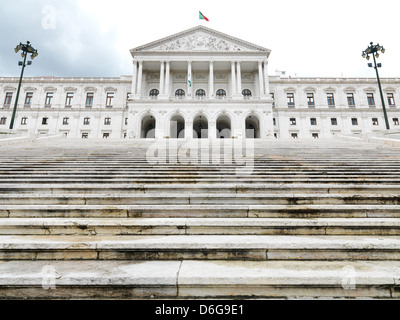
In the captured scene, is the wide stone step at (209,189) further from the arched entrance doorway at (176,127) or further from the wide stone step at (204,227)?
the arched entrance doorway at (176,127)

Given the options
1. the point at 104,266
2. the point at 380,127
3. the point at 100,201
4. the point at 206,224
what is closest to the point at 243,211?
the point at 206,224

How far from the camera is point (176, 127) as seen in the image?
31.1 metres

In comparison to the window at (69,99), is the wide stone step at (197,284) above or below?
below

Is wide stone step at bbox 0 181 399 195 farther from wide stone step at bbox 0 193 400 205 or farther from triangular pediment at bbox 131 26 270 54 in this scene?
triangular pediment at bbox 131 26 270 54

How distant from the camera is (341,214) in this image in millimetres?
3697

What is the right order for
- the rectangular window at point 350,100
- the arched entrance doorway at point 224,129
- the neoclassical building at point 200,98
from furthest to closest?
the rectangular window at point 350,100 → the arched entrance doorway at point 224,129 → the neoclassical building at point 200,98

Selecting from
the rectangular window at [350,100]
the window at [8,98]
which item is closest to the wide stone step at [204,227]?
the rectangular window at [350,100]

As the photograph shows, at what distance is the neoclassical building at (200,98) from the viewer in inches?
1127

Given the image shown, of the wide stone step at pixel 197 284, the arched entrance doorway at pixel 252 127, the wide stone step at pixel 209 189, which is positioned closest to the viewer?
the wide stone step at pixel 197 284

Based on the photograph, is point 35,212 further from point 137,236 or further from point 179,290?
point 179,290

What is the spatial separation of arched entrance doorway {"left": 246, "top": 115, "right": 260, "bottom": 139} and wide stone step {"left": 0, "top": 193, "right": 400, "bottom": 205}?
87.7ft

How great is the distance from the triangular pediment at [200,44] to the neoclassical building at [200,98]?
0.45ft

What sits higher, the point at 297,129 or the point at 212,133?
the point at 297,129
